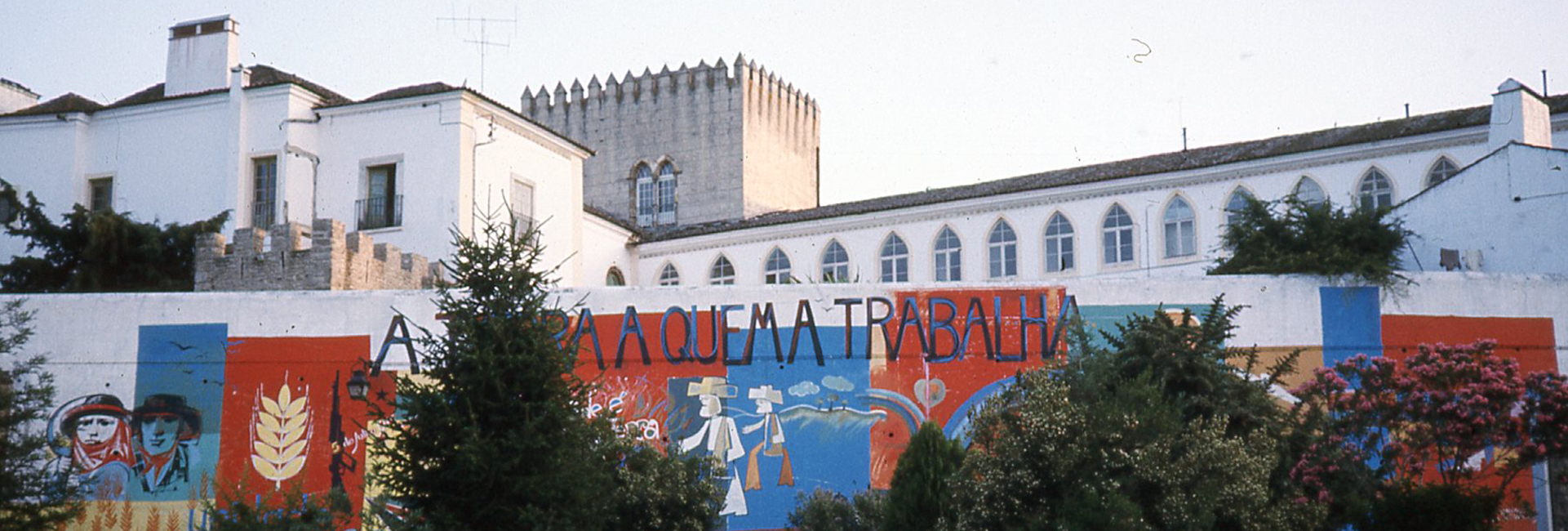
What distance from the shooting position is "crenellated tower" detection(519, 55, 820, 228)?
4934 centimetres

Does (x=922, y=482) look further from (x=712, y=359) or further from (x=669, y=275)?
(x=669, y=275)

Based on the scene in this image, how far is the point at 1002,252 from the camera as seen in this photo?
35.6 metres

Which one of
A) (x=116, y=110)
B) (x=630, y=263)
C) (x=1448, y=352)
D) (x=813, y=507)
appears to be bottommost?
(x=813, y=507)

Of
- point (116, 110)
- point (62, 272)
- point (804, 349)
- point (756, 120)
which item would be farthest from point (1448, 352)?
point (756, 120)

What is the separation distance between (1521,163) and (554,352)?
16.7 m

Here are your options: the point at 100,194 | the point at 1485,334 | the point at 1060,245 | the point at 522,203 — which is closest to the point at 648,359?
the point at 522,203

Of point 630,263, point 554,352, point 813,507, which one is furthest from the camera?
point 630,263

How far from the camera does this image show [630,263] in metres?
40.6

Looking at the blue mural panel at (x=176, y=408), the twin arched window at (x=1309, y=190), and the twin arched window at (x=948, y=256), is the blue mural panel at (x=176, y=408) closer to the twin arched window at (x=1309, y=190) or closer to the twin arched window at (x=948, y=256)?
the twin arched window at (x=948, y=256)

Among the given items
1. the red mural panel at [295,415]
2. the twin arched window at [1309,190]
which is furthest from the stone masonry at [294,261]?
the twin arched window at [1309,190]

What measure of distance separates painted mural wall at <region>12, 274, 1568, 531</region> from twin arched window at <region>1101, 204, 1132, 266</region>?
11747mm

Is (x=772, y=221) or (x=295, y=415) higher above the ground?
(x=772, y=221)

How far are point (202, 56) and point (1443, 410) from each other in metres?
25.3

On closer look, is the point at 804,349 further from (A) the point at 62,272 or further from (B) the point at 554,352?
(A) the point at 62,272
